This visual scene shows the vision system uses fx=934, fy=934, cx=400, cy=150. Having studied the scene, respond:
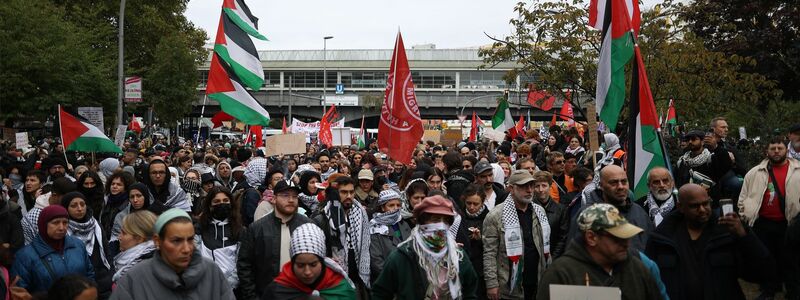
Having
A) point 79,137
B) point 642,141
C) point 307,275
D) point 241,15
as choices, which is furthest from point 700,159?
point 79,137

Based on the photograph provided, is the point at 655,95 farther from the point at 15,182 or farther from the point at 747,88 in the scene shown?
the point at 15,182

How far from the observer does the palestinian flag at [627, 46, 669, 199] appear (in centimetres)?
742

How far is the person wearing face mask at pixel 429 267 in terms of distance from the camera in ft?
17.9

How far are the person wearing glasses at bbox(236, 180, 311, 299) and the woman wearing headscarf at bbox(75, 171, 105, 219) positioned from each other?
9.62ft

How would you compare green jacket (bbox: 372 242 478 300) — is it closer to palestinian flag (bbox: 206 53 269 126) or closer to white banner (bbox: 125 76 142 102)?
palestinian flag (bbox: 206 53 269 126)

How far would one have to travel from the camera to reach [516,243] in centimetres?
715

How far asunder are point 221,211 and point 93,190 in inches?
91.7

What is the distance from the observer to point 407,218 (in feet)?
24.9

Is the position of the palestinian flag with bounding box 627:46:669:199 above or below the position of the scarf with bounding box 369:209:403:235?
above

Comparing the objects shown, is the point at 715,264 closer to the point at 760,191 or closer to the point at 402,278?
the point at 402,278

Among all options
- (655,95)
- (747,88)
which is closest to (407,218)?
(655,95)

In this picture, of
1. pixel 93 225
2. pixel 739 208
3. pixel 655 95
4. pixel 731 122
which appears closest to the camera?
pixel 93 225

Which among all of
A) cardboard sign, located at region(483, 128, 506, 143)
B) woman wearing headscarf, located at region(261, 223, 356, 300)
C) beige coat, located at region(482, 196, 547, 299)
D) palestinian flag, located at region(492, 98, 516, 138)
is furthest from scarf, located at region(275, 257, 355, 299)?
cardboard sign, located at region(483, 128, 506, 143)

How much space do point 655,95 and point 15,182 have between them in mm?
11948
